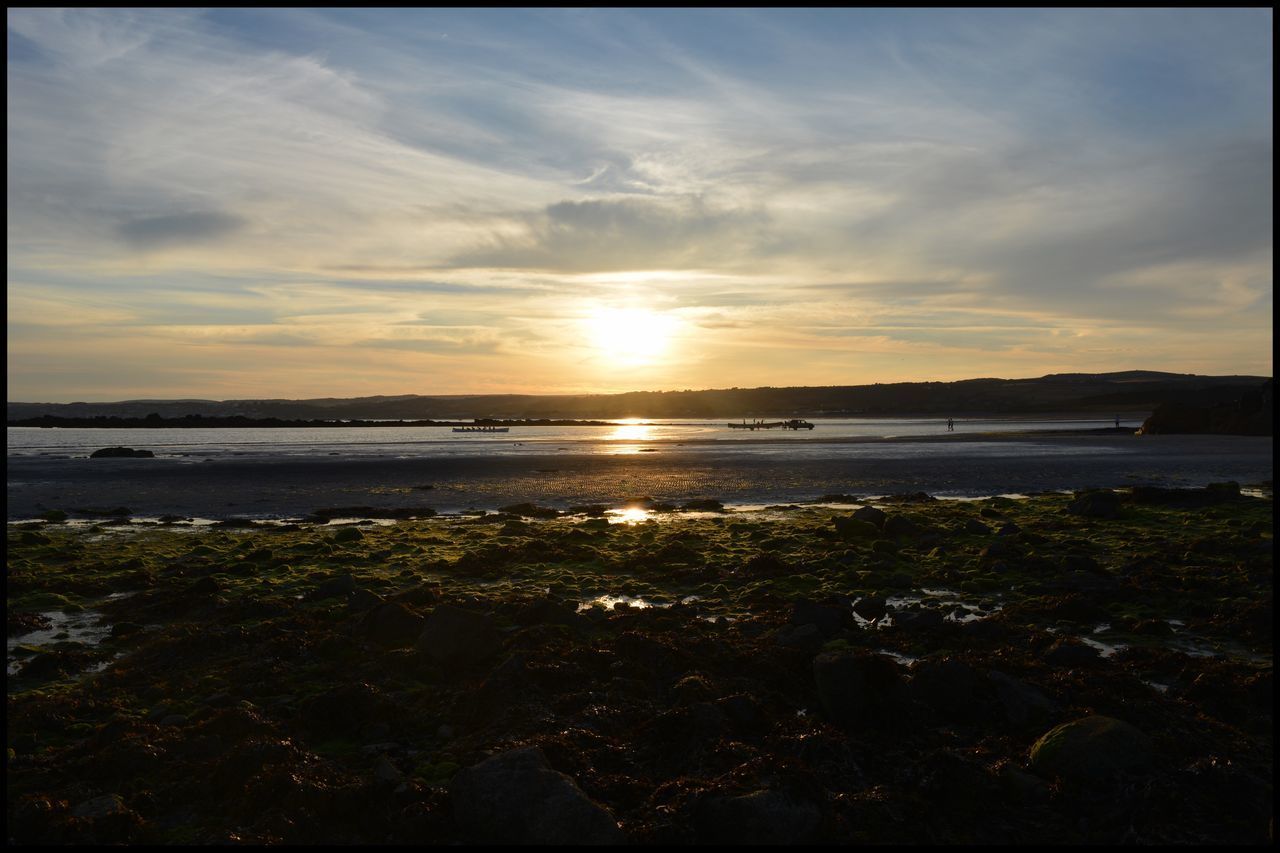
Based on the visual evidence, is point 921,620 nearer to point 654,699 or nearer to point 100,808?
point 654,699

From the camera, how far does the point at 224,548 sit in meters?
23.2

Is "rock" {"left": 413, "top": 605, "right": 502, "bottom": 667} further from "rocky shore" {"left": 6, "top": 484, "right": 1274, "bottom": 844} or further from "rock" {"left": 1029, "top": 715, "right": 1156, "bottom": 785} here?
"rock" {"left": 1029, "top": 715, "right": 1156, "bottom": 785}

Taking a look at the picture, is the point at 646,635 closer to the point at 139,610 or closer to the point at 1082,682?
the point at 1082,682

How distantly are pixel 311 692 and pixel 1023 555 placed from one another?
16156 millimetres

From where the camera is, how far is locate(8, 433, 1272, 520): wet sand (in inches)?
1425

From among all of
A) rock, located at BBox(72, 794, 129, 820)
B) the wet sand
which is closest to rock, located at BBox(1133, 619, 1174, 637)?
rock, located at BBox(72, 794, 129, 820)

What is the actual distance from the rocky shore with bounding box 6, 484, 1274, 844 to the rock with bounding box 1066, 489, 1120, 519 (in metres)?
5.17

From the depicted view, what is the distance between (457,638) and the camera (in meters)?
12.6

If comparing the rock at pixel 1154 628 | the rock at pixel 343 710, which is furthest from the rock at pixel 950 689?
the rock at pixel 343 710

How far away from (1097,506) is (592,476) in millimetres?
27239

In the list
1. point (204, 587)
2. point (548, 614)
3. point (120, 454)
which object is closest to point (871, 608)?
point (548, 614)

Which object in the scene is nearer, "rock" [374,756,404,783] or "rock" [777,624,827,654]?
"rock" [374,756,404,783]

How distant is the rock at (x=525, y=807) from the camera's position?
7724 millimetres

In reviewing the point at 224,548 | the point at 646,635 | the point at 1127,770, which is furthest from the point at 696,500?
the point at 1127,770
